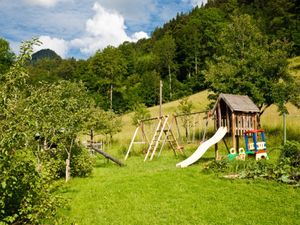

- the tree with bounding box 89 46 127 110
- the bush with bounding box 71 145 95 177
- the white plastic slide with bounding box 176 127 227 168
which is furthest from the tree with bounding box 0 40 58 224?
the tree with bounding box 89 46 127 110

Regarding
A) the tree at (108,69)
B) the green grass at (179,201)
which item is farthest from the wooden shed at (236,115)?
the tree at (108,69)

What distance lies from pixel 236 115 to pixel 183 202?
8502mm

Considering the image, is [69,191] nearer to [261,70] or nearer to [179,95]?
[261,70]

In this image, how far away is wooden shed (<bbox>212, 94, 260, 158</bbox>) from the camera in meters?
16.4

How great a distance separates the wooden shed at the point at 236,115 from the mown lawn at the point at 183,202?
5.18m

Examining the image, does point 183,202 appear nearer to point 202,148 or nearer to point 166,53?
point 202,148

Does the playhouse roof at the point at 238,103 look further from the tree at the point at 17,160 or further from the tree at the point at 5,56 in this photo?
the tree at the point at 5,56

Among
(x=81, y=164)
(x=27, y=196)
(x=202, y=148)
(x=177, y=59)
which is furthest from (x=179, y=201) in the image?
(x=177, y=59)

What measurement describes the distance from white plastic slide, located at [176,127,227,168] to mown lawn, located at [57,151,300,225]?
2528mm

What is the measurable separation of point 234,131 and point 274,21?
47.2 meters

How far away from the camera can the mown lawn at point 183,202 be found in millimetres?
8086

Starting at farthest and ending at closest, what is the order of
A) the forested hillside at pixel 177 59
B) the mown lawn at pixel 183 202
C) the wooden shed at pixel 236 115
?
1. the forested hillside at pixel 177 59
2. the wooden shed at pixel 236 115
3. the mown lawn at pixel 183 202

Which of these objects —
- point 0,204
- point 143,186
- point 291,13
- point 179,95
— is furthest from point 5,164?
point 291,13

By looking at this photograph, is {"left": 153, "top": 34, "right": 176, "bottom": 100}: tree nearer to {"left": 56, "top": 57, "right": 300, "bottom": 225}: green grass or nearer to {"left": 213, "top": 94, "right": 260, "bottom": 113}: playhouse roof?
{"left": 213, "top": 94, "right": 260, "bottom": 113}: playhouse roof
